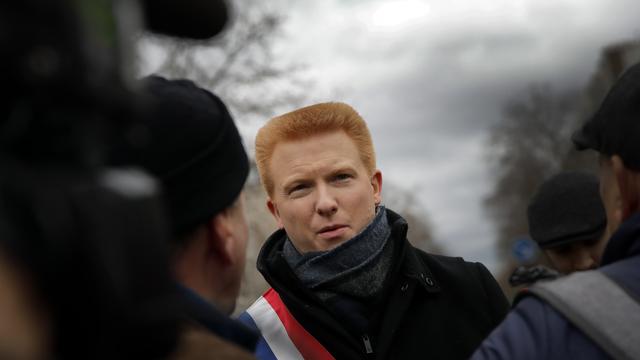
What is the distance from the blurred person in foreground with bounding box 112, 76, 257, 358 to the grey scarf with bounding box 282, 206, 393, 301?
49.2 inches

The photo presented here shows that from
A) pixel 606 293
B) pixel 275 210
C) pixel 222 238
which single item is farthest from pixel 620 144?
pixel 275 210

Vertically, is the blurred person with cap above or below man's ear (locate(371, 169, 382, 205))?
above

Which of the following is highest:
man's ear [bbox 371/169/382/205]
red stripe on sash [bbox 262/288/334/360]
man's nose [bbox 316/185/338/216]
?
man's nose [bbox 316/185/338/216]

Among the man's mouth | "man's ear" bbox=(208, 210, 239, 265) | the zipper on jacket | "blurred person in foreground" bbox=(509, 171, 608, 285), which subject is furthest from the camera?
"blurred person in foreground" bbox=(509, 171, 608, 285)

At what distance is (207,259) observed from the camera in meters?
1.77

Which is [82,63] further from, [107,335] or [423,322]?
[423,322]

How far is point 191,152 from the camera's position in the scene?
1697 millimetres

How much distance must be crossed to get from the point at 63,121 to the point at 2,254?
13 cm

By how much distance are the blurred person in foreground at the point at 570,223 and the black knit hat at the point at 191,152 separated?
2.16m

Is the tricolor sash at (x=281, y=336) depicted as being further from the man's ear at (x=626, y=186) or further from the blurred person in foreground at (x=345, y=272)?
the man's ear at (x=626, y=186)

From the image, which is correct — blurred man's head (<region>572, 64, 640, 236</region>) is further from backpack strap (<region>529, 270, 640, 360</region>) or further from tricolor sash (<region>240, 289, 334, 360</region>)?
tricolor sash (<region>240, 289, 334, 360</region>)

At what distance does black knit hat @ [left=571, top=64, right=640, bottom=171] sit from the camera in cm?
202

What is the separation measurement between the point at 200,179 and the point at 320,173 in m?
1.60

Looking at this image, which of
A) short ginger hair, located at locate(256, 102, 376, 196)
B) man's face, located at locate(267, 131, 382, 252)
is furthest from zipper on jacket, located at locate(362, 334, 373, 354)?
short ginger hair, located at locate(256, 102, 376, 196)
